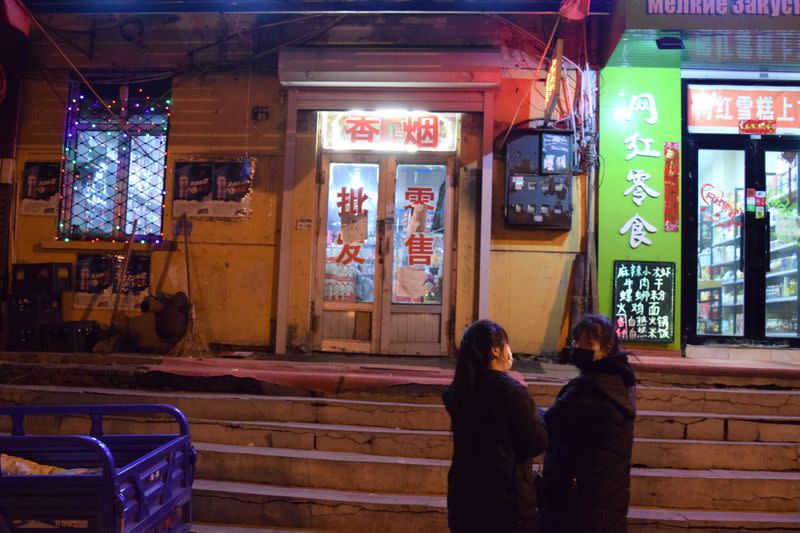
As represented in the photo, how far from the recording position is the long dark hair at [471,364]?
114 inches

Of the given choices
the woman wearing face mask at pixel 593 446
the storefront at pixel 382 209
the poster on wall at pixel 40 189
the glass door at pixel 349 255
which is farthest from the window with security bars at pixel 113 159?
the woman wearing face mask at pixel 593 446

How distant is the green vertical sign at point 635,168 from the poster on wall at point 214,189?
481cm

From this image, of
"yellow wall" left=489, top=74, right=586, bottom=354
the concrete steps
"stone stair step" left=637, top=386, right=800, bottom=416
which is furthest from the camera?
"yellow wall" left=489, top=74, right=586, bottom=354

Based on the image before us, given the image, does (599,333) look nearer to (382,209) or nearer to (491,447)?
(491,447)

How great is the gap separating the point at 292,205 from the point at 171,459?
5.17 m

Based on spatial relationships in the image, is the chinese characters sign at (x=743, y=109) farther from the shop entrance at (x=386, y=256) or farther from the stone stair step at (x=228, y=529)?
the stone stair step at (x=228, y=529)

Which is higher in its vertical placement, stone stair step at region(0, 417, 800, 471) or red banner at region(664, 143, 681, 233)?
red banner at region(664, 143, 681, 233)

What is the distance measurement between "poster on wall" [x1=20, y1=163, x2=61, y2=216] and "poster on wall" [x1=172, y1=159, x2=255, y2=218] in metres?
1.76

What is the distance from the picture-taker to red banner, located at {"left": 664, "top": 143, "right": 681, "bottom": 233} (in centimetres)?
785

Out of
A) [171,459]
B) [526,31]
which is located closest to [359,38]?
[526,31]

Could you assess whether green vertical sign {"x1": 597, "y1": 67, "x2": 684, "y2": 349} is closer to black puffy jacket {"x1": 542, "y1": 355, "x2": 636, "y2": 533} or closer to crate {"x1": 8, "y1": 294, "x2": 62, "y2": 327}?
black puffy jacket {"x1": 542, "y1": 355, "x2": 636, "y2": 533}

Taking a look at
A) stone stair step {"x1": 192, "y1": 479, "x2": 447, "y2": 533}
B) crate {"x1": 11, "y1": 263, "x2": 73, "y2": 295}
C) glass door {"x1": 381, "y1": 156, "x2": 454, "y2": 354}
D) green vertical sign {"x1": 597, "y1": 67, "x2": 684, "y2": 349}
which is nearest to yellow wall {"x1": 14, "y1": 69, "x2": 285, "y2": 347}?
crate {"x1": 11, "y1": 263, "x2": 73, "y2": 295}

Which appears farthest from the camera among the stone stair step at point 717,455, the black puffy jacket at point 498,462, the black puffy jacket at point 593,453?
the stone stair step at point 717,455

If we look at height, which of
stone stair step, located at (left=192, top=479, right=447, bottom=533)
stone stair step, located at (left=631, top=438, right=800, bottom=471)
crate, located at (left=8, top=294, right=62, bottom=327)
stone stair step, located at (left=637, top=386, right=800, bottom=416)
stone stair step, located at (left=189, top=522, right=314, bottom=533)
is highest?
crate, located at (left=8, top=294, right=62, bottom=327)
